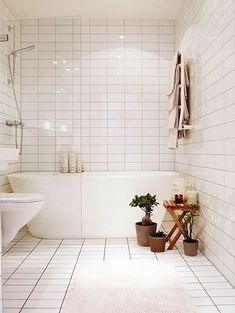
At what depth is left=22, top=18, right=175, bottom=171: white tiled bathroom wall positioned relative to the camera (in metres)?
4.15

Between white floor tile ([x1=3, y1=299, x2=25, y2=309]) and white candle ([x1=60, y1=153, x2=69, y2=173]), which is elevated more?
white candle ([x1=60, y1=153, x2=69, y2=173])

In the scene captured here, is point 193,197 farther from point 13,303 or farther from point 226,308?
point 13,303

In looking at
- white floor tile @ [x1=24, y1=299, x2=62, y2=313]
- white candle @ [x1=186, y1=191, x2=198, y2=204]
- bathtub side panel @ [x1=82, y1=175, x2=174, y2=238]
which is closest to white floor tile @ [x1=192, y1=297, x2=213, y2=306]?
white floor tile @ [x1=24, y1=299, x2=62, y2=313]

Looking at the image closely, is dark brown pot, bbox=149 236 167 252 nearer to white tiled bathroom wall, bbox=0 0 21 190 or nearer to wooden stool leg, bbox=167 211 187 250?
wooden stool leg, bbox=167 211 187 250

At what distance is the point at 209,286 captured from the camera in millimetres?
2223

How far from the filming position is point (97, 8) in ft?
12.9

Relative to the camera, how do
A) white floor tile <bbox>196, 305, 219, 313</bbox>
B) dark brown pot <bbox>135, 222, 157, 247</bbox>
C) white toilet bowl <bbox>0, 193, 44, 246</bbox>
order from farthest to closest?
dark brown pot <bbox>135, 222, 157, 247</bbox>
white toilet bowl <bbox>0, 193, 44, 246</bbox>
white floor tile <bbox>196, 305, 219, 313</bbox>

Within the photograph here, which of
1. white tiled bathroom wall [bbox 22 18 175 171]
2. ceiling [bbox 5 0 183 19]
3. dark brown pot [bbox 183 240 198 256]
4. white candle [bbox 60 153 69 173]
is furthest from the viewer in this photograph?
white tiled bathroom wall [bbox 22 18 175 171]

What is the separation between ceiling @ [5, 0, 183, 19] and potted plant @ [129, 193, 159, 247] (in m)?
2.16

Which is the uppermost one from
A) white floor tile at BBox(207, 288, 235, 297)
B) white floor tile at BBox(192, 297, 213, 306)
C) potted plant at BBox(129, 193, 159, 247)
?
potted plant at BBox(129, 193, 159, 247)

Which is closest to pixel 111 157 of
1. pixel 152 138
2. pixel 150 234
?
pixel 152 138

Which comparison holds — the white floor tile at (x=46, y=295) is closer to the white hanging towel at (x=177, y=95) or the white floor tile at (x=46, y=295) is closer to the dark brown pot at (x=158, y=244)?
the dark brown pot at (x=158, y=244)

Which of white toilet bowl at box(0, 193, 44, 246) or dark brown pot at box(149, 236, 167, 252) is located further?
dark brown pot at box(149, 236, 167, 252)

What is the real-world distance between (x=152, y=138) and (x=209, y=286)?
2.30 m
